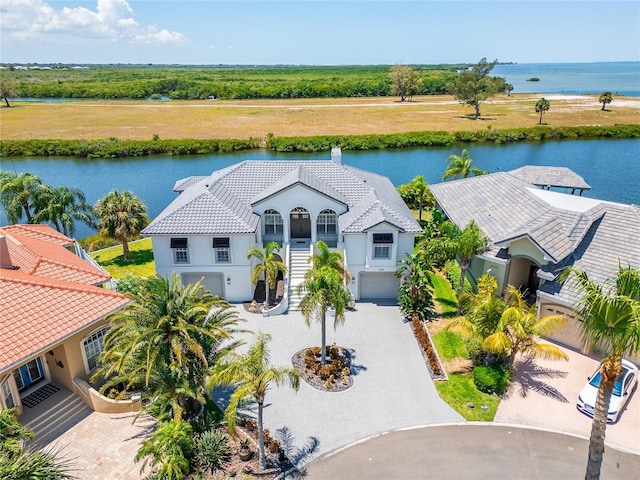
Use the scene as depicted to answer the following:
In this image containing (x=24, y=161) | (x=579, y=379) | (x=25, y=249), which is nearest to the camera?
(x=579, y=379)

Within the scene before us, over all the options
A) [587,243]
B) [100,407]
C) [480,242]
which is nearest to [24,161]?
[100,407]

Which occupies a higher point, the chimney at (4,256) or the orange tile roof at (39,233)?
the chimney at (4,256)

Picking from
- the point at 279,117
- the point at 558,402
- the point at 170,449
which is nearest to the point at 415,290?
the point at 558,402

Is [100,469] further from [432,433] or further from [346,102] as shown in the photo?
[346,102]

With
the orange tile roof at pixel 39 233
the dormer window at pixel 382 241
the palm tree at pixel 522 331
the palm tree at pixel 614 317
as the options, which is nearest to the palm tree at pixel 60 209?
the orange tile roof at pixel 39 233

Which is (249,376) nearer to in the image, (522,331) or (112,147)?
(522,331)

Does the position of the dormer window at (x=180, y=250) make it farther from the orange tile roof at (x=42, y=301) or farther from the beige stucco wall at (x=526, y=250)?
the beige stucco wall at (x=526, y=250)

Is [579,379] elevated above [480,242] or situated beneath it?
situated beneath
